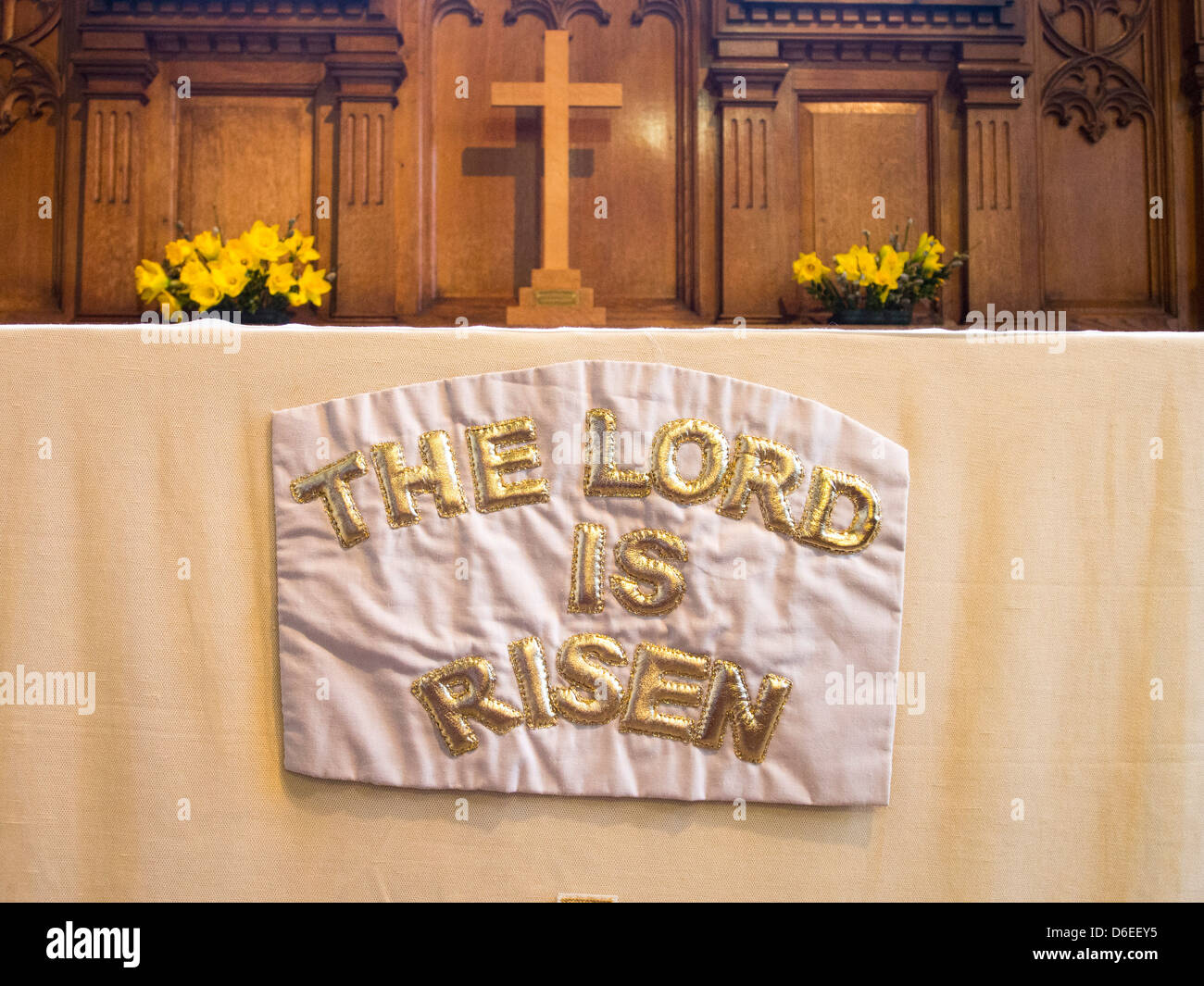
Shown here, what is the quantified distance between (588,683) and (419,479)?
1.06 ft

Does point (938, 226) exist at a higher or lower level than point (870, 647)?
higher

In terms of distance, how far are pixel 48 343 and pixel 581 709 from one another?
0.81 m

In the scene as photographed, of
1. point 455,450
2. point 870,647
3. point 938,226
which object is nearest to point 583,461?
point 455,450

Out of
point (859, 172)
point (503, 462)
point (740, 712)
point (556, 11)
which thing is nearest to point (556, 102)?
point (556, 11)

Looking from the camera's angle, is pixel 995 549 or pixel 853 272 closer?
pixel 995 549

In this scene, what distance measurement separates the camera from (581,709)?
124 centimetres

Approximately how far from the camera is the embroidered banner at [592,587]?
48.8 inches

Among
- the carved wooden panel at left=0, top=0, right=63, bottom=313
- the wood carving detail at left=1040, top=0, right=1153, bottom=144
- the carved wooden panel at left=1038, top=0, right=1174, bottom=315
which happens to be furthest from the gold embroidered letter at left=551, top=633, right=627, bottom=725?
the wood carving detail at left=1040, top=0, right=1153, bottom=144

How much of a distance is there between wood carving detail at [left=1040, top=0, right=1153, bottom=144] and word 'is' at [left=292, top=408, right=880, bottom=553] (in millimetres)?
2280

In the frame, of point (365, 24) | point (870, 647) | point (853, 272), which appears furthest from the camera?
point (365, 24)

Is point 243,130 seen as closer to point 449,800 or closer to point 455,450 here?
point 455,450

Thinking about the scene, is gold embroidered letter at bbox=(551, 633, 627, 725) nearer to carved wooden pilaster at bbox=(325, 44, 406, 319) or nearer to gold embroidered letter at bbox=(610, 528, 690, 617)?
gold embroidered letter at bbox=(610, 528, 690, 617)

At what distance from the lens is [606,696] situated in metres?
1.24

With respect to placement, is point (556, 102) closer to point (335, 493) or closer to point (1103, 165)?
point (1103, 165)
